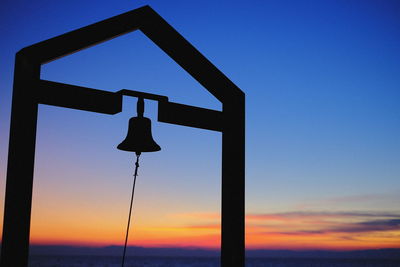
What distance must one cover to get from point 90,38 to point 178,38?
658mm

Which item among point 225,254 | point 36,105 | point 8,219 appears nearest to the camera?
point 8,219

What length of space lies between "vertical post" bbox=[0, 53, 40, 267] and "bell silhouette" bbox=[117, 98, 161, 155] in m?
1.27

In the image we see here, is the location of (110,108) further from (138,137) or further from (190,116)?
(138,137)

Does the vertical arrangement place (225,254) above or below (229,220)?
below

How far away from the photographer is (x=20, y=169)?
9.32 ft

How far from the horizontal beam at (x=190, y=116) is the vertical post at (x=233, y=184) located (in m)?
0.08

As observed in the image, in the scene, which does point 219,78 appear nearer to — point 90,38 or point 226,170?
point 226,170

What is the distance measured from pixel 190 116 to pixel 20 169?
52.6 inches

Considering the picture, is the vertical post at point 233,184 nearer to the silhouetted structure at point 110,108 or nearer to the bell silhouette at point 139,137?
the silhouetted structure at point 110,108

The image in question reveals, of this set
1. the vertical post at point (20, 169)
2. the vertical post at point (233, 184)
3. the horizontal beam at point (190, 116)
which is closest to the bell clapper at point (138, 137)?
the horizontal beam at point (190, 116)

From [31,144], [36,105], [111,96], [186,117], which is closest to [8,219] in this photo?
[31,144]

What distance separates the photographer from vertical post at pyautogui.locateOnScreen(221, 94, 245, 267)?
3.49 meters

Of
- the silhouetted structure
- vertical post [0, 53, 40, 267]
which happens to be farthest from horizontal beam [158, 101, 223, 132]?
vertical post [0, 53, 40, 267]

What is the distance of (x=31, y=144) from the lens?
114 inches
